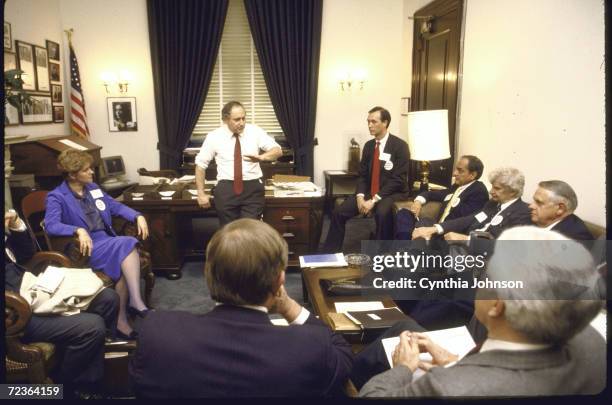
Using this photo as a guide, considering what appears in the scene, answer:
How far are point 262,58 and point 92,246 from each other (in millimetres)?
3524

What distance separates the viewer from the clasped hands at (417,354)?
1255 mm

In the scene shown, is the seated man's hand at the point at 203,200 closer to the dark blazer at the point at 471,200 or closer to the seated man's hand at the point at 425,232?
the seated man's hand at the point at 425,232

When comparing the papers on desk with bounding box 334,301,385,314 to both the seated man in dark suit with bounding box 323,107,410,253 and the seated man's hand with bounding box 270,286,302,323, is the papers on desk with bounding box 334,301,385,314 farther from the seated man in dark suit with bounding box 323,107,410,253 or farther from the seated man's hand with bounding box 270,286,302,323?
the seated man in dark suit with bounding box 323,107,410,253

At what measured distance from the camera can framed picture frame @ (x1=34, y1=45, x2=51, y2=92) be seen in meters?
4.52

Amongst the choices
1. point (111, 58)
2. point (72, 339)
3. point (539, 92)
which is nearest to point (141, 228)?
point (72, 339)

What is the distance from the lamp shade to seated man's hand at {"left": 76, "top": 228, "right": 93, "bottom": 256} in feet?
7.93

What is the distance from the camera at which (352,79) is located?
560 cm

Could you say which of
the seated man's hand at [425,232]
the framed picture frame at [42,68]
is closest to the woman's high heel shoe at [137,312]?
the seated man's hand at [425,232]

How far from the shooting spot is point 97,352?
6.67ft

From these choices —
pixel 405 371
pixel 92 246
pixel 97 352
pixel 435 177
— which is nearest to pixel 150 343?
pixel 405 371

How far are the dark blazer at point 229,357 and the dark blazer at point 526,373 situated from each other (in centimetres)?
25

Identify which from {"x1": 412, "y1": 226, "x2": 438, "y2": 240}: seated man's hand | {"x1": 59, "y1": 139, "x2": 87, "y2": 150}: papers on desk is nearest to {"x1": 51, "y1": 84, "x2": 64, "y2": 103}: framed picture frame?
{"x1": 59, "y1": 139, "x2": 87, "y2": 150}: papers on desk

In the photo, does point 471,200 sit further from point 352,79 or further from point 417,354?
point 352,79

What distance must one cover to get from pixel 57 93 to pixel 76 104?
0.69ft
